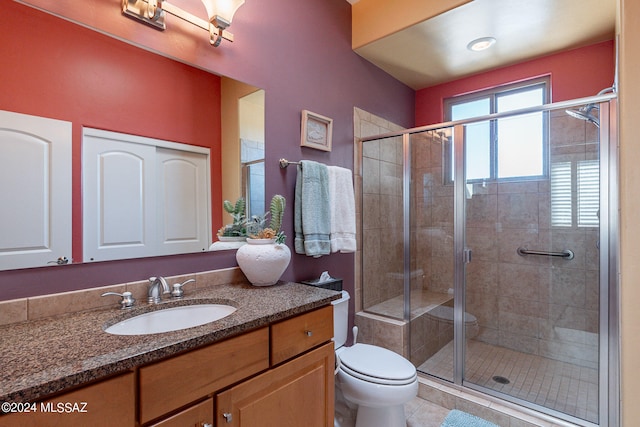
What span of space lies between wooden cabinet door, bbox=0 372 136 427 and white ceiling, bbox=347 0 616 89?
234 cm

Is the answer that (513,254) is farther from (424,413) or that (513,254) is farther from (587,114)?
(424,413)

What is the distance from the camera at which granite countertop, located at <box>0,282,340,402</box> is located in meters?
0.64

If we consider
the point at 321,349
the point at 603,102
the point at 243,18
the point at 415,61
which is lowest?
the point at 321,349

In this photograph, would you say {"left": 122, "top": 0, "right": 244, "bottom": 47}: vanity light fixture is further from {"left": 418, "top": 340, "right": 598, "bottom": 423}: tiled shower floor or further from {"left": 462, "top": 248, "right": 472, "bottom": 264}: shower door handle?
{"left": 418, "top": 340, "right": 598, "bottom": 423}: tiled shower floor

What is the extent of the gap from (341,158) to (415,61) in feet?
3.45

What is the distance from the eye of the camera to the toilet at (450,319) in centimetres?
227

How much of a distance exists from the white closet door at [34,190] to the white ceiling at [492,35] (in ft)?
6.59

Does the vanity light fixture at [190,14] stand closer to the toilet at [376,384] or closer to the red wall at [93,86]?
the red wall at [93,86]

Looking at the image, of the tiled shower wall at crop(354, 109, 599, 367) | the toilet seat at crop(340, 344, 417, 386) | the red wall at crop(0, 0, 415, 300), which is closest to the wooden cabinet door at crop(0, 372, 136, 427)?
the red wall at crop(0, 0, 415, 300)

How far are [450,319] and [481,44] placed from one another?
201 centimetres

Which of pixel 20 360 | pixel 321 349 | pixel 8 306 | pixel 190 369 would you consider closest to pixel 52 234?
pixel 8 306

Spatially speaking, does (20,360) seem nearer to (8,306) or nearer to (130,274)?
(8,306)

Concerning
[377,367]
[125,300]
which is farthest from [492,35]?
[125,300]

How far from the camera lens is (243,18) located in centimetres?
163
